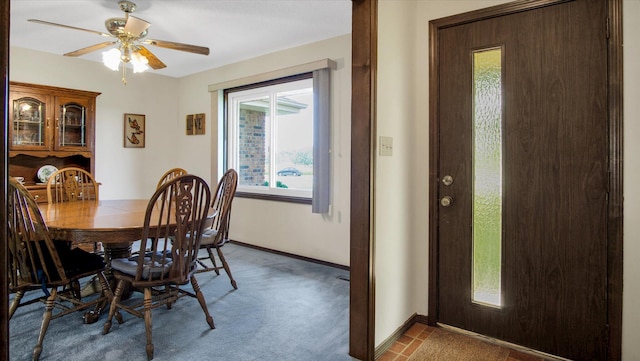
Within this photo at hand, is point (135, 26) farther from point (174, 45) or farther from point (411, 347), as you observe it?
point (411, 347)

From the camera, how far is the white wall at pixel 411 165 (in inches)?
70.3

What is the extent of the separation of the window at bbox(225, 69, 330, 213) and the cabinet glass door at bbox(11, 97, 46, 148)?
2.08 meters

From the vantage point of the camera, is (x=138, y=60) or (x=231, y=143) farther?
(x=231, y=143)

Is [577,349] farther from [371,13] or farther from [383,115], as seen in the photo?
[371,13]

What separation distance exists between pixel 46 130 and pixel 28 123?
174 mm

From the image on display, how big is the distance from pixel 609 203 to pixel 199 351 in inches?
91.8

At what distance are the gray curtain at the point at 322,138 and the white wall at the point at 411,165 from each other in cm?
143

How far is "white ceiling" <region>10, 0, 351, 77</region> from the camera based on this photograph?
2.99m

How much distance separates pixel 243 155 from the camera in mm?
4863

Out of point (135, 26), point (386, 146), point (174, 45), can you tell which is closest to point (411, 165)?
point (386, 146)

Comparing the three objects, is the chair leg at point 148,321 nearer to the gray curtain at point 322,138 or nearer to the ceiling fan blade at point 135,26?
the ceiling fan blade at point 135,26

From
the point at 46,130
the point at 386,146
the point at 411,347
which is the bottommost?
the point at 411,347

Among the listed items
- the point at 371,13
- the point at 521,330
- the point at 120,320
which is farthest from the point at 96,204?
the point at 521,330

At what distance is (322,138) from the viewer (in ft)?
12.3
